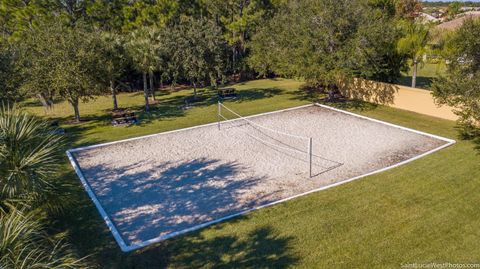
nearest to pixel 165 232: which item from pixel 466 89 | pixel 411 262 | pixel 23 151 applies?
pixel 23 151

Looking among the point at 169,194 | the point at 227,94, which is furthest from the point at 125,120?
the point at 169,194

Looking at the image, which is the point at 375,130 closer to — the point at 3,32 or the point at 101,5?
the point at 101,5

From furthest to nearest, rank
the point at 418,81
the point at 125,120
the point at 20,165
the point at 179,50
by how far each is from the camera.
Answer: the point at 418,81, the point at 179,50, the point at 125,120, the point at 20,165

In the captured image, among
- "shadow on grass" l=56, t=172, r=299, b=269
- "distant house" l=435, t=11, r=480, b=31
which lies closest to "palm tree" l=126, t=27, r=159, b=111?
"shadow on grass" l=56, t=172, r=299, b=269

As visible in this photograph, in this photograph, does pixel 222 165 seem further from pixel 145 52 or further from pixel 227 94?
pixel 227 94

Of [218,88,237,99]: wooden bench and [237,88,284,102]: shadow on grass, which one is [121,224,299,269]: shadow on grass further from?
[218,88,237,99]: wooden bench

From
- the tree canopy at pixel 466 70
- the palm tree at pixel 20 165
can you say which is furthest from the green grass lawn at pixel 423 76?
the palm tree at pixel 20 165

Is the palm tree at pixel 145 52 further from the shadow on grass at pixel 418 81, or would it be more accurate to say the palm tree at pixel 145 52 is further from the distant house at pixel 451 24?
the shadow on grass at pixel 418 81
